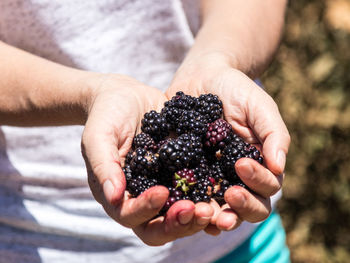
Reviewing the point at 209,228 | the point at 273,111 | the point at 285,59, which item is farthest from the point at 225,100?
the point at 285,59

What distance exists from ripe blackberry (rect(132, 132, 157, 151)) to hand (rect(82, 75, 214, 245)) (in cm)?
2

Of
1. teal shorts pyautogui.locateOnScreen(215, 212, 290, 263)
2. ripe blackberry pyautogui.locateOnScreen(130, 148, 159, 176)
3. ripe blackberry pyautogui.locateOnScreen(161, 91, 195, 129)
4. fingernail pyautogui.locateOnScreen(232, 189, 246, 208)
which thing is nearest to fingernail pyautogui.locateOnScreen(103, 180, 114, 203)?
ripe blackberry pyautogui.locateOnScreen(130, 148, 159, 176)

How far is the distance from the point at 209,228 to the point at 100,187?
354 millimetres

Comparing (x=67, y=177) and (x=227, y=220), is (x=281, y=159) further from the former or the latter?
(x=67, y=177)

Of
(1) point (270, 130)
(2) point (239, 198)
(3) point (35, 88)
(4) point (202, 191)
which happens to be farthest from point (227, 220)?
(3) point (35, 88)

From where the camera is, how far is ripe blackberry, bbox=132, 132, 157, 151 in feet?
4.65

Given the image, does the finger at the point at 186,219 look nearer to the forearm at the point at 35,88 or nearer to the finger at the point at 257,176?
the finger at the point at 257,176

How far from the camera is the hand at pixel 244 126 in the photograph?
3.92ft

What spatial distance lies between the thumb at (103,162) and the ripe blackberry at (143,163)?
10cm

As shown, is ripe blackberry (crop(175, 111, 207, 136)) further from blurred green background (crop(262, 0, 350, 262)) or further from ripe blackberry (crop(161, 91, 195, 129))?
blurred green background (crop(262, 0, 350, 262))

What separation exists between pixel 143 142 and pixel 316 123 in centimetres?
237

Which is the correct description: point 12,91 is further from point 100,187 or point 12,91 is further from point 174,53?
point 174,53

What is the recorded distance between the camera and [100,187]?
1.18m

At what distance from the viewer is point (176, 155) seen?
4.50 feet
